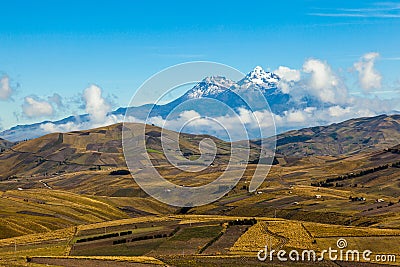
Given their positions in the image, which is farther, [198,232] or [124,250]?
[198,232]

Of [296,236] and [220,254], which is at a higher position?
[296,236]

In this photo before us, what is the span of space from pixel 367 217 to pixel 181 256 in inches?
3479

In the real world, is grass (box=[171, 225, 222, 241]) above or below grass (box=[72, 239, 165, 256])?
above

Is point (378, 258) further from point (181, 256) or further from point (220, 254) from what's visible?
point (181, 256)

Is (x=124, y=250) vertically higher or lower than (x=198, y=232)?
lower

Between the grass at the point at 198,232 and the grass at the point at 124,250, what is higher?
the grass at the point at 198,232

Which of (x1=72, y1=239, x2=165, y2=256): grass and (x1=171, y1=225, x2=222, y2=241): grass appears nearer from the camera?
(x1=72, y1=239, x2=165, y2=256): grass

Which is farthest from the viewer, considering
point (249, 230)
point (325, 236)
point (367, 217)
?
point (367, 217)

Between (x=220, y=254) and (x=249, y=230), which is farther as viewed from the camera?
(x=249, y=230)

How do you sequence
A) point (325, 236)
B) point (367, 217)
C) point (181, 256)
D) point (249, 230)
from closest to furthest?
1. point (181, 256)
2. point (325, 236)
3. point (249, 230)
4. point (367, 217)

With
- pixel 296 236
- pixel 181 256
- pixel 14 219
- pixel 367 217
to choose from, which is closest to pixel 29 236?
pixel 14 219

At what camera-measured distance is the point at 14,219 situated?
7190 inches

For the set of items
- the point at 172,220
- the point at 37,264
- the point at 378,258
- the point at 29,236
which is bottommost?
the point at 37,264

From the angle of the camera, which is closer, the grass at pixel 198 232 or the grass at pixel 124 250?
the grass at pixel 124 250
